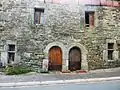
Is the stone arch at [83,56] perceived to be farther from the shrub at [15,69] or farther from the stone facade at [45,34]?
the shrub at [15,69]

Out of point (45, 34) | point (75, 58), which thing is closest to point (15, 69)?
point (45, 34)

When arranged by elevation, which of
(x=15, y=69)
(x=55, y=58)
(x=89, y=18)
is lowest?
(x=15, y=69)

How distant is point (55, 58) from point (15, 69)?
2728 millimetres

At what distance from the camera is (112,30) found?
17875mm

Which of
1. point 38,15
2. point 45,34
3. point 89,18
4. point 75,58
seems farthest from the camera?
point 89,18

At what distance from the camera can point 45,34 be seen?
16.8 metres

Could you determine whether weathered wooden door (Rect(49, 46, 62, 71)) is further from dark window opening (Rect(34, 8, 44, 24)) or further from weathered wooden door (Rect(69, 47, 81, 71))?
dark window opening (Rect(34, 8, 44, 24))

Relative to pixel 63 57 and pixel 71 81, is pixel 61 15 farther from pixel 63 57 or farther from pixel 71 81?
pixel 71 81

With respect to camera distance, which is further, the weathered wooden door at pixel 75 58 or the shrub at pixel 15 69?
the weathered wooden door at pixel 75 58

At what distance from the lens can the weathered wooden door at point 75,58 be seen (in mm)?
17266

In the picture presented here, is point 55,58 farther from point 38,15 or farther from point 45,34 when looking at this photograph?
point 38,15

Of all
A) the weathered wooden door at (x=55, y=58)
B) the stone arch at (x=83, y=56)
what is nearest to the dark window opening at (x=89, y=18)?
the stone arch at (x=83, y=56)

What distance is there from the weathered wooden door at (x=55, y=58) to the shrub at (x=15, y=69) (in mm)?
1649

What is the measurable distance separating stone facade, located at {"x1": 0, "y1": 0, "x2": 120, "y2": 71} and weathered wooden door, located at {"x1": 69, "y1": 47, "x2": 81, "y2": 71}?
0.27 metres
